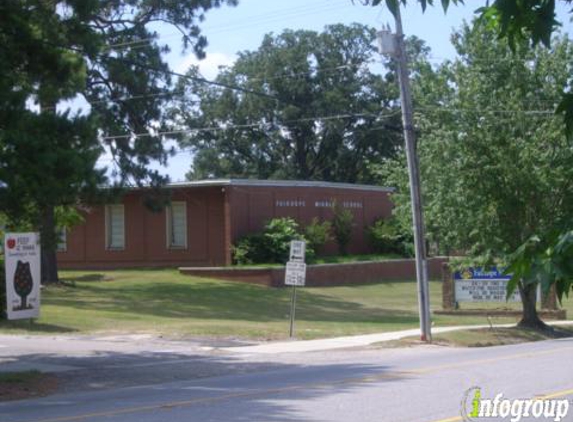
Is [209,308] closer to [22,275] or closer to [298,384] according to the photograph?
[22,275]

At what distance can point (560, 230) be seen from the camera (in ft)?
11.2

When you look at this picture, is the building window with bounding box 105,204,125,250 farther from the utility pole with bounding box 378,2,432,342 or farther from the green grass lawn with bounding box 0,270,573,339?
the utility pole with bounding box 378,2,432,342

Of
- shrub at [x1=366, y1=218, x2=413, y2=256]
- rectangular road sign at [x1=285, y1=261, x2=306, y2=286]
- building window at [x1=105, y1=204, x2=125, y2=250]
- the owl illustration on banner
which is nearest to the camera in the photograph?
the owl illustration on banner

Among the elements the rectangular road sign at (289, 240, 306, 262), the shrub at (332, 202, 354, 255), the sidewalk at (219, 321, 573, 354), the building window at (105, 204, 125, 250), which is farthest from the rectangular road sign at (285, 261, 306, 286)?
the shrub at (332, 202, 354, 255)

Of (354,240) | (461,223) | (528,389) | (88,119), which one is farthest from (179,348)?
(354,240)

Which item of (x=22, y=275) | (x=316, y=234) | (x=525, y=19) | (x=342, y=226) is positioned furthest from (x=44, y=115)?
(x=342, y=226)

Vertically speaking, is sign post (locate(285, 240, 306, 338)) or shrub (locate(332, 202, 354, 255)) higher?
shrub (locate(332, 202, 354, 255))

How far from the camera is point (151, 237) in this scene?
47.7 meters

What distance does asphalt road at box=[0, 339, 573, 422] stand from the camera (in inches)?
455

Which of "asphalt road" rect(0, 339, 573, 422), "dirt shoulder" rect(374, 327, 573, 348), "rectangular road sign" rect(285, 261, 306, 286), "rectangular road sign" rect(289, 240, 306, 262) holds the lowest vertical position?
"dirt shoulder" rect(374, 327, 573, 348)

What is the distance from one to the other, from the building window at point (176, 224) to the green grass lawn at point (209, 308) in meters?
2.80

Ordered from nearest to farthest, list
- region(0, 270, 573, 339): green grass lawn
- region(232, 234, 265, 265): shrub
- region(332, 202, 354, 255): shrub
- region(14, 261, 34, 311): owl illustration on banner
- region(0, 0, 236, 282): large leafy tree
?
region(0, 0, 236, 282): large leafy tree, region(14, 261, 34, 311): owl illustration on banner, region(0, 270, 573, 339): green grass lawn, region(232, 234, 265, 265): shrub, region(332, 202, 354, 255): shrub

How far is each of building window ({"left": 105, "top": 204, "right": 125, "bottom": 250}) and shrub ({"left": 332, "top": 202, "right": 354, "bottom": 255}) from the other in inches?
464

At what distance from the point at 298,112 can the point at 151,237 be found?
1020 inches
